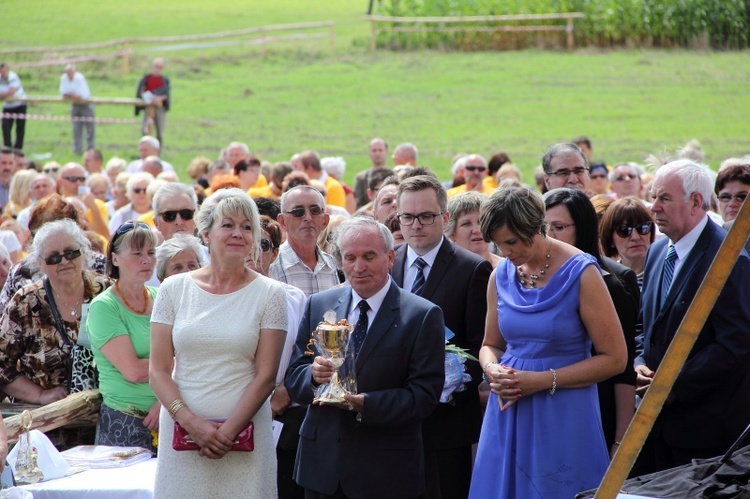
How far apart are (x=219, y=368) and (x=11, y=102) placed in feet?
72.0

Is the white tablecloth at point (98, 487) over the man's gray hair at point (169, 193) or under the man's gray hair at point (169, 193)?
under

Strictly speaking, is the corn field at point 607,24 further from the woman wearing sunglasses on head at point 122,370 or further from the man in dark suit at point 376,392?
the man in dark suit at point 376,392

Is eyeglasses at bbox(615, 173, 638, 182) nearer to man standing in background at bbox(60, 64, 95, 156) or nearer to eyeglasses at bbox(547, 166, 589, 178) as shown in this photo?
eyeglasses at bbox(547, 166, 589, 178)

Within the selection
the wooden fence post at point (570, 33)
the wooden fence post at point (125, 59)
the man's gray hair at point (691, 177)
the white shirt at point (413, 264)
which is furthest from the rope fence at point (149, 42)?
the man's gray hair at point (691, 177)

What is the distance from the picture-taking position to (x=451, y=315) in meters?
5.66

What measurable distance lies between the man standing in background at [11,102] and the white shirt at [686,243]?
21637mm

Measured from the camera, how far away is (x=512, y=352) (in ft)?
16.1

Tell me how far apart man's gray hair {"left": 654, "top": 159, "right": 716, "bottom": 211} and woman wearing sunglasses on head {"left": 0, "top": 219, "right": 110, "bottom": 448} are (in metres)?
3.50

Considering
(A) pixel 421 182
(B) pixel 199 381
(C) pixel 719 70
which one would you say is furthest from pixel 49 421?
(C) pixel 719 70

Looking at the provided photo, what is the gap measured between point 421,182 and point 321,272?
3.24 feet

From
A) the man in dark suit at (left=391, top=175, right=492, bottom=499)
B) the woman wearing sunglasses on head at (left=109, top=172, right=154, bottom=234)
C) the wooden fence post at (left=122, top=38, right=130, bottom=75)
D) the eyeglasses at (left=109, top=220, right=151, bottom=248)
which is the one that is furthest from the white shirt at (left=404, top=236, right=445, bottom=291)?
the wooden fence post at (left=122, top=38, right=130, bottom=75)

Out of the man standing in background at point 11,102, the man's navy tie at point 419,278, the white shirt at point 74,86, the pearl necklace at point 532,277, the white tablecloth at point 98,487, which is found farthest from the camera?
the white shirt at point 74,86

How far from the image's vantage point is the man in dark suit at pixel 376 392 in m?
4.73

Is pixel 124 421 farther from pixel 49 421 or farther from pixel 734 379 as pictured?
pixel 734 379
